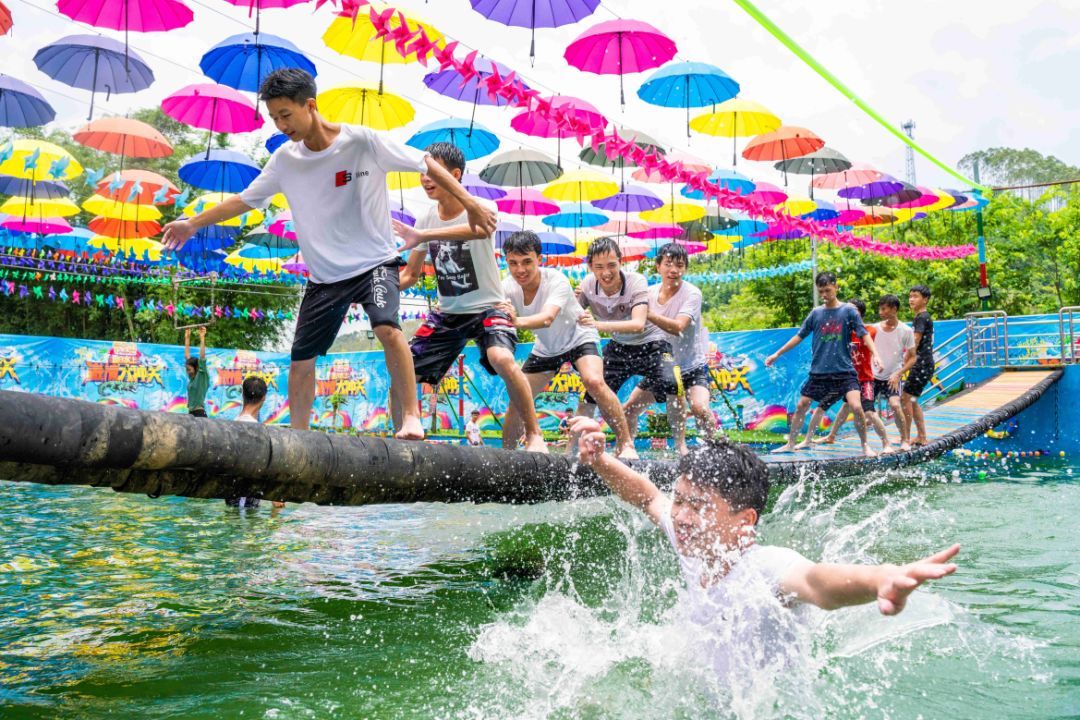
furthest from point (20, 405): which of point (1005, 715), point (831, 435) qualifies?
point (831, 435)

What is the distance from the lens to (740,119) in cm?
1217

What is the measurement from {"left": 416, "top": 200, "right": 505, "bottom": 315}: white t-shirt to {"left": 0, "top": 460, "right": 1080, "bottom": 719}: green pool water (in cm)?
179

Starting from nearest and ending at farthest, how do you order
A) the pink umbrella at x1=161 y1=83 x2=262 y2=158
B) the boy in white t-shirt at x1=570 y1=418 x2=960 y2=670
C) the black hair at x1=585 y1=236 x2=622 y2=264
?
the boy in white t-shirt at x1=570 y1=418 x2=960 y2=670 < the black hair at x1=585 y1=236 x2=622 y2=264 < the pink umbrella at x1=161 y1=83 x2=262 y2=158

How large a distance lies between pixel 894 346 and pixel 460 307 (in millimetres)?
6922

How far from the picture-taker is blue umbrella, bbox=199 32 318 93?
9.32 metres

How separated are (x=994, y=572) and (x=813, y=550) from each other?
116 cm

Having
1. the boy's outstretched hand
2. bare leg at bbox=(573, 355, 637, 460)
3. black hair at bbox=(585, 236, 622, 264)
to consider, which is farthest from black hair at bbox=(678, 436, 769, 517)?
black hair at bbox=(585, 236, 622, 264)

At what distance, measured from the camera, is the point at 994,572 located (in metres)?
4.94

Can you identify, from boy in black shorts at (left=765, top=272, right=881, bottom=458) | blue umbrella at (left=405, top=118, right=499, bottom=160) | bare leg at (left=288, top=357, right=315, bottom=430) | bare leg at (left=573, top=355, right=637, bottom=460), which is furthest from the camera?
blue umbrella at (left=405, top=118, right=499, bottom=160)

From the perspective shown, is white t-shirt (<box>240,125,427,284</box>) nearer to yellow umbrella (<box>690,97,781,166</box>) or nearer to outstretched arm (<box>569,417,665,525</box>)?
outstretched arm (<box>569,417,665,525</box>)

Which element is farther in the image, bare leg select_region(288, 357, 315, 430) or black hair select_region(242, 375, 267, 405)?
black hair select_region(242, 375, 267, 405)

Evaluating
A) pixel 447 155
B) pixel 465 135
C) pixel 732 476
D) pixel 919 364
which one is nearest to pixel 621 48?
pixel 465 135

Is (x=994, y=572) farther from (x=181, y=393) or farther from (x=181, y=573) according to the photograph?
(x=181, y=393)

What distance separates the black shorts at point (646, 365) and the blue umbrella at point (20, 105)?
28.6ft
